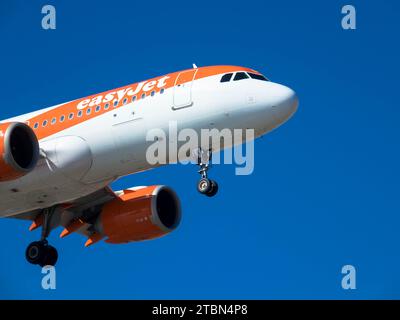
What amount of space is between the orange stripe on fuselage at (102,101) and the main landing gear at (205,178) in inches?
112

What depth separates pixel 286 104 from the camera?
31.7 m

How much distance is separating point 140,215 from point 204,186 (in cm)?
694

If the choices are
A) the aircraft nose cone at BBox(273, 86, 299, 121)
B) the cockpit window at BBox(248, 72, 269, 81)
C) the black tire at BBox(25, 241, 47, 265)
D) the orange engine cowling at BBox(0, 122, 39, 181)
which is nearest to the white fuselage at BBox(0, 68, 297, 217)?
the aircraft nose cone at BBox(273, 86, 299, 121)

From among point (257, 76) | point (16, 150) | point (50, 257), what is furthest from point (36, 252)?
point (257, 76)

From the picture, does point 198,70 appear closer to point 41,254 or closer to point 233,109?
point 233,109

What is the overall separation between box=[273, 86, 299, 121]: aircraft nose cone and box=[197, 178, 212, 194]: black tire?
10.9 feet

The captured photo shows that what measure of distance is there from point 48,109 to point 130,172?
4536 millimetres

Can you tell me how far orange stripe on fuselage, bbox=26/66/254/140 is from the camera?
33656 millimetres

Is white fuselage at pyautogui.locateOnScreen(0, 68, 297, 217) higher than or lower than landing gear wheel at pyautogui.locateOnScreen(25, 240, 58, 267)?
higher

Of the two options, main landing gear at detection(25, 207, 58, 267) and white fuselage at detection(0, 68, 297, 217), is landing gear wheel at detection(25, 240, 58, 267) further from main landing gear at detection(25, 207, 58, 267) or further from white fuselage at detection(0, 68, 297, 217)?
white fuselage at detection(0, 68, 297, 217)

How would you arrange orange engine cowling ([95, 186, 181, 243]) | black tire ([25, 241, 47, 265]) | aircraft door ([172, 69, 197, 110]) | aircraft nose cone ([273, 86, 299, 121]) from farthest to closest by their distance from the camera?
orange engine cowling ([95, 186, 181, 243])
black tire ([25, 241, 47, 265])
aircraft door ([172, 69, 197, 110])
aircraft nose cone ([273, 86, 299, 121])

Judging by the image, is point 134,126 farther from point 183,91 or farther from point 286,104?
point 286,104

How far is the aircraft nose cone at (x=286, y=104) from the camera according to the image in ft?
104

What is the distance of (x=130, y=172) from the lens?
33.7m
